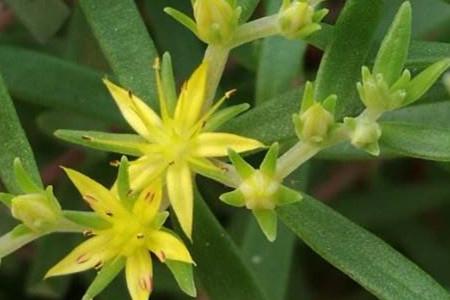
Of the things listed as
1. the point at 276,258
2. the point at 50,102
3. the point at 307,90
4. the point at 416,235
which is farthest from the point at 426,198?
the point at 307,90

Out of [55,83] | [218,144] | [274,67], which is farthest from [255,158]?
[218,144]

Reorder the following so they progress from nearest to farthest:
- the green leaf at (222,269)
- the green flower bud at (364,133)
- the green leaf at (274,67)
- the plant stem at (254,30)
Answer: the green flower bud at (364,133)
the plant stem at (254,30)
the green leaf at (222,269)
the green leaf at (274,67)

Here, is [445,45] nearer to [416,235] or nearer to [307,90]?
[307,90]

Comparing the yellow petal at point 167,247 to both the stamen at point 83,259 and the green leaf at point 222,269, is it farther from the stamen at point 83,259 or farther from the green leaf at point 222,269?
the green leaf at point 222,269

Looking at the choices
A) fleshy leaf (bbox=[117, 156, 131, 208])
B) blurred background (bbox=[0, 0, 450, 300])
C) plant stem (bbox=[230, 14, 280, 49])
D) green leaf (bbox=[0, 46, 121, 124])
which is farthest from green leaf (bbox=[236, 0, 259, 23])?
green leaf (bbox=[0, 46, 121, 124])

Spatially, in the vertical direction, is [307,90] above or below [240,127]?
above

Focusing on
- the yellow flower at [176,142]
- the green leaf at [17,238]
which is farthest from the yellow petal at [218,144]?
the green leaf at [17,238]

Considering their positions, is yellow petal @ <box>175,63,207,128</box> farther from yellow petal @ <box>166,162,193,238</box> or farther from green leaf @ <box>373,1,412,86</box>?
green leaf @ <box>373,1,412,86</box>
